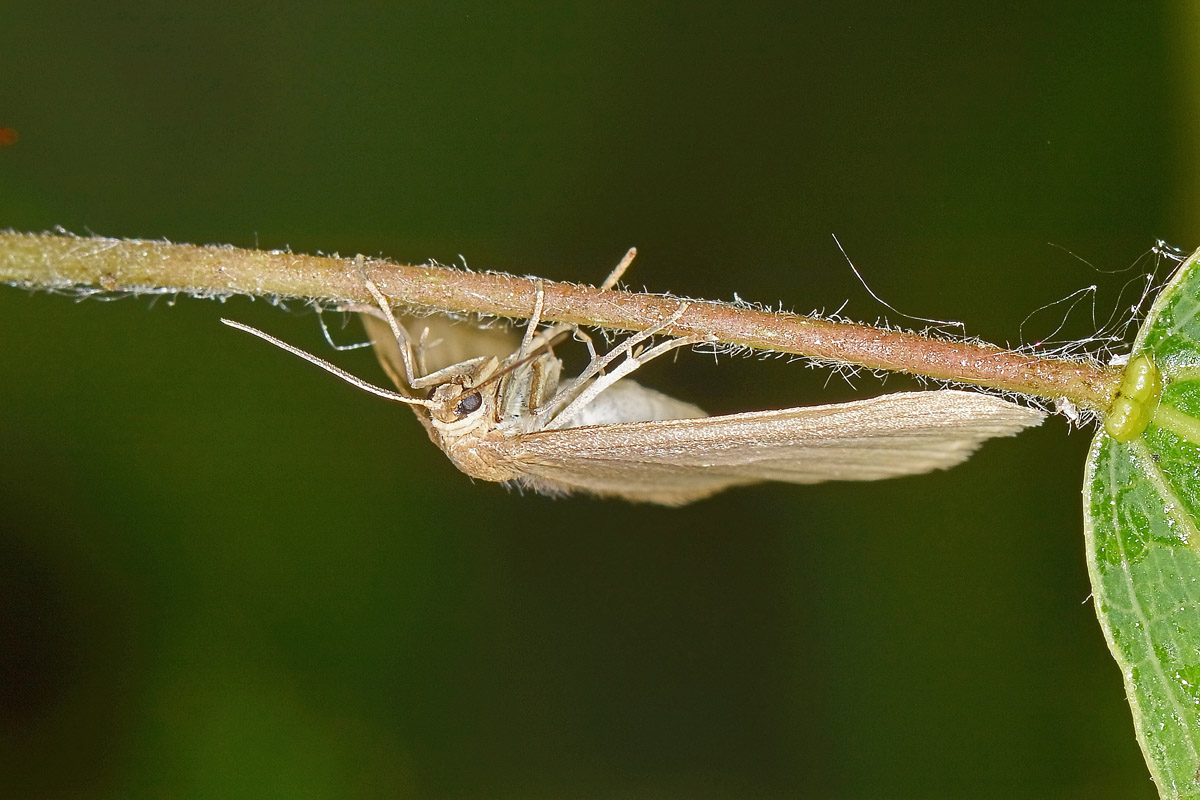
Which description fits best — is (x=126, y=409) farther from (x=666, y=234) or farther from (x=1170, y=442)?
(x=1170, y=442)

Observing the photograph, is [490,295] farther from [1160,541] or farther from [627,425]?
[1160,541]

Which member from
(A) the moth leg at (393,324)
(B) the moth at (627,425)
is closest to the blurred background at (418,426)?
(B) the moth at (627,425)

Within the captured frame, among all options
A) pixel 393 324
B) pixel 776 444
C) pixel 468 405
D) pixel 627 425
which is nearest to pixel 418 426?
pixel 468 405

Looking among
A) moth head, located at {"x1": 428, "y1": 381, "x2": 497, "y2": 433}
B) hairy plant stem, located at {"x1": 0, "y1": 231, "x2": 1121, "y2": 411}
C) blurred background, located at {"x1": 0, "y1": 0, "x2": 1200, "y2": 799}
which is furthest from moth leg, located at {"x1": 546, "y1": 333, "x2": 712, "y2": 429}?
blurred background, located at {"x1": 0, "y1": 0, "x2": 1200, "y2": 799}

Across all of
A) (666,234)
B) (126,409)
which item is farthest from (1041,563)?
(126,409)

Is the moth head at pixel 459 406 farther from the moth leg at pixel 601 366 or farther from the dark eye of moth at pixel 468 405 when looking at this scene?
the moth leg at pixel 601 366

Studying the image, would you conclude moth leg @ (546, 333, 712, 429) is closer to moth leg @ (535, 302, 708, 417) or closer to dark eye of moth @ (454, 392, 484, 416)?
moth leg @ (535, 302, 708, 417)
